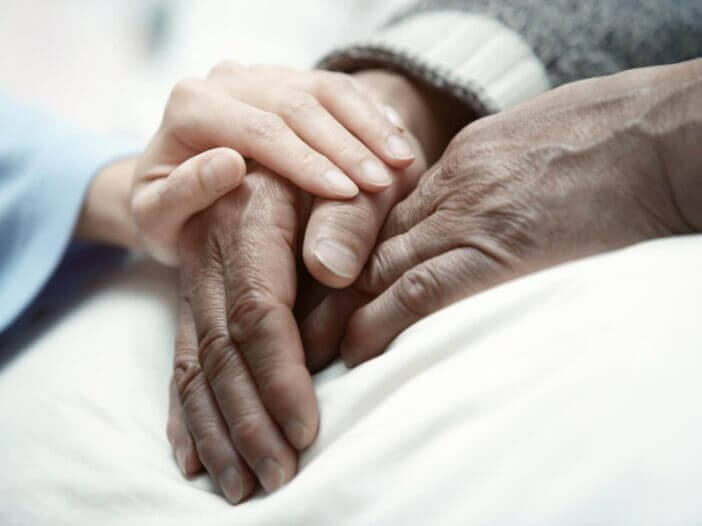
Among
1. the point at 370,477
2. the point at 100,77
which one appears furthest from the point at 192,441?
the point at 100,77

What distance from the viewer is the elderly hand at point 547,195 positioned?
1.49ft

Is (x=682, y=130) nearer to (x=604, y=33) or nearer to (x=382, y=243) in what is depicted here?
(x=382, y=243)

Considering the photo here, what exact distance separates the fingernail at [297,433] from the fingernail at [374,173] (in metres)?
0.20

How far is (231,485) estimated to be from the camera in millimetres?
466

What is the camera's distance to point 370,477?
1.27 ft

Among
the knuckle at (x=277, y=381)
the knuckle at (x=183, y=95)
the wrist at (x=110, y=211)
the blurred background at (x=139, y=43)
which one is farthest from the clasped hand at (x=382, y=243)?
the blurred background at (x=139, y=43)

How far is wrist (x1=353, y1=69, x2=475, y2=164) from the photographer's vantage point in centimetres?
75

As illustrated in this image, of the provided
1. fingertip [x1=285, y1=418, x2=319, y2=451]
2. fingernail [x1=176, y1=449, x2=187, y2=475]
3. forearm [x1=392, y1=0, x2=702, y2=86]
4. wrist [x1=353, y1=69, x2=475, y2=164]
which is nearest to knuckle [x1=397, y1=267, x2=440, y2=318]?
fingertip [x1=285, y1=418, x2=319, y2=451]

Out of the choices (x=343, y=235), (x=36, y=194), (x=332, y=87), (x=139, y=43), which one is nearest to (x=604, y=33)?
(x=332, y=87)

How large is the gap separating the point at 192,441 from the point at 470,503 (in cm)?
25

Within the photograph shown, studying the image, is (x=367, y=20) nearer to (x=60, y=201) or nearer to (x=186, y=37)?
(x=186, y=37)

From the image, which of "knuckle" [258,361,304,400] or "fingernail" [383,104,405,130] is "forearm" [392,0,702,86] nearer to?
"fingernail" [383,104,405,130]

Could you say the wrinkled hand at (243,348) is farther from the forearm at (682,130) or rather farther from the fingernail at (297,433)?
the forearm at (682,130)

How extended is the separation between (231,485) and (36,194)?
1.55 feet
